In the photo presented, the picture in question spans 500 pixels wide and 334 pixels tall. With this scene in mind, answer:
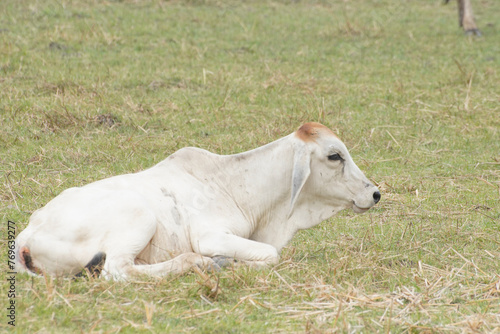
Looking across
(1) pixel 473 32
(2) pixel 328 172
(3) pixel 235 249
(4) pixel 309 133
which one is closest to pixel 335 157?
(2) pixel 328 172

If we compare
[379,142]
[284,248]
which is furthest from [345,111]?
[284,248]

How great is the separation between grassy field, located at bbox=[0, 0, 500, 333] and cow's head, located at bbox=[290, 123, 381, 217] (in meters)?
0.33

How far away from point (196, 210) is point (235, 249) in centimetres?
38

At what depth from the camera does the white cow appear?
4188 mm

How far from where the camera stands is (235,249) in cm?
446

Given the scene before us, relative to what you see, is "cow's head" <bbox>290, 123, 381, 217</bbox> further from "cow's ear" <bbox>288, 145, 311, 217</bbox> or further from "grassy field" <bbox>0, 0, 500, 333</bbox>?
"grassy field" <bbox>0, 0, 500, 333</bbox>

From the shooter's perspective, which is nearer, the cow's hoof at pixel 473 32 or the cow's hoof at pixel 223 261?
the cow's hoof at pixel 223 261

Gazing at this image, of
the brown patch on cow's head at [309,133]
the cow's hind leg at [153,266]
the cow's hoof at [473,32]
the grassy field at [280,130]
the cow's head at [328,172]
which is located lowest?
the cow's hoof at [473,32]

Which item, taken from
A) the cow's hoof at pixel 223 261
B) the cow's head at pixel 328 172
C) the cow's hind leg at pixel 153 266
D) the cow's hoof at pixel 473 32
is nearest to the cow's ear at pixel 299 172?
the cow's head at pixel 328 172

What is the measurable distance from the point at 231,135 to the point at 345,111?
1.56 metres

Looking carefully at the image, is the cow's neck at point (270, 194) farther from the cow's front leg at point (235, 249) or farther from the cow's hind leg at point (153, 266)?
the cow's hind leg at point (153, 266)

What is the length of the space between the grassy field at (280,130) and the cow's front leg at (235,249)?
0.14 metres

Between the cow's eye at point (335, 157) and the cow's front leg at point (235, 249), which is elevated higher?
the cow's eye at point (335, 157)

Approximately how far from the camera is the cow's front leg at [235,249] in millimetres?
4445
